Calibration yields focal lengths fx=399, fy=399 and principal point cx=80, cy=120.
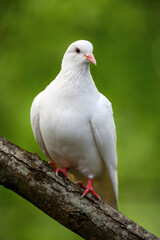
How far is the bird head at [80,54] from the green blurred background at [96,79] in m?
3.01

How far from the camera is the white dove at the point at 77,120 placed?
4719 millimetres

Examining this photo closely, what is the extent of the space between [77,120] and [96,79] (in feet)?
13.3

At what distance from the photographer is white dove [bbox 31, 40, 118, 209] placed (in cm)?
472

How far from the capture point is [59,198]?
13.6 feet

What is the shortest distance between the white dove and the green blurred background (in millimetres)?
2820

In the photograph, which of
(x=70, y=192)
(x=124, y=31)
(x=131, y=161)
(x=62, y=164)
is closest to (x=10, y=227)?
(x=131, y=161)

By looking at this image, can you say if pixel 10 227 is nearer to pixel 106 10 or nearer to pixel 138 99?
pixel 138 99

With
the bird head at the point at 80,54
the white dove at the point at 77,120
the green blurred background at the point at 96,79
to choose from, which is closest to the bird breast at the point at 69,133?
the white dove at the point at 77,120

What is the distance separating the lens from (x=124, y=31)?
936 centimetres

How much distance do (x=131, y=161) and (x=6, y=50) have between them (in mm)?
3799

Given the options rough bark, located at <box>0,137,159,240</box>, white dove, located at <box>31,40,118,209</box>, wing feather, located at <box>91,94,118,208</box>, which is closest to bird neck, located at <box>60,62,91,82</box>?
white dove, located at <box>31,40,118,209</box>

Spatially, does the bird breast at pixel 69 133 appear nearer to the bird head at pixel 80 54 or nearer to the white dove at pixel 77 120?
the white dove at pixel 77 120

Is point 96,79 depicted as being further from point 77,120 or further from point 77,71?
point 77,120

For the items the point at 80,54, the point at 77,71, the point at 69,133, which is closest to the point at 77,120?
the point at 69,133
